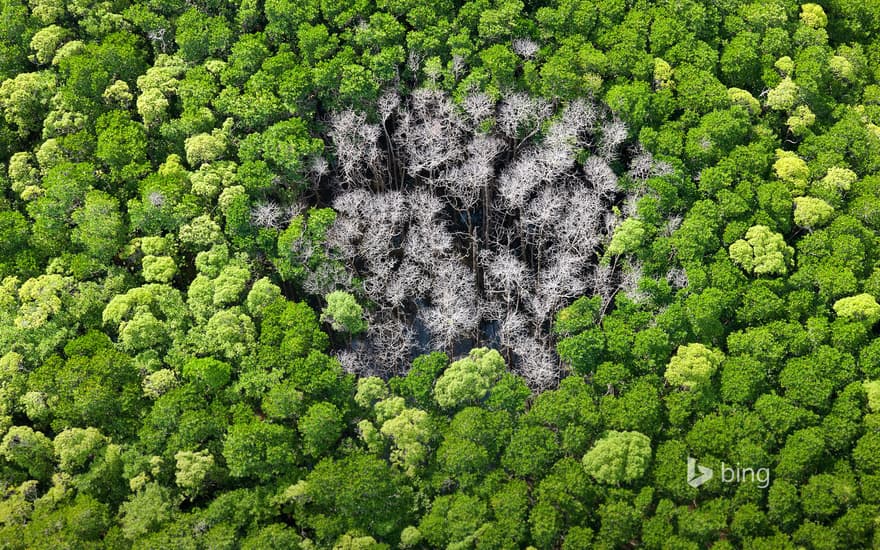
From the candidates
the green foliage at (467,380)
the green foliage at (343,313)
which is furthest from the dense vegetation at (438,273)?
the green foliage at (343,313)

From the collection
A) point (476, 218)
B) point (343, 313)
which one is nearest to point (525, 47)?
point (476, 218)

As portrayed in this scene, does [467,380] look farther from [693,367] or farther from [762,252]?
[762,252]

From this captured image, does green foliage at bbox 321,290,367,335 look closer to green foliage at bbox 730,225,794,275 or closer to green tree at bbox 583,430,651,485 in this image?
green tree at bbox 583,430,651,485

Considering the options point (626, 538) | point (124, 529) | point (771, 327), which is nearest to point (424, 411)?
point (626, 538)

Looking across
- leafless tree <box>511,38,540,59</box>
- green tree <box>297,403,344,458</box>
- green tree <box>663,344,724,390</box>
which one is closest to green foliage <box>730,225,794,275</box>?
green tree <box>663,344,724,390</box>

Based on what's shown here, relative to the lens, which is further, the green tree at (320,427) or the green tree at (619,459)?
the green tree at (320,427)

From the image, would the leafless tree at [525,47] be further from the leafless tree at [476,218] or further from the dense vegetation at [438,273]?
the dense vegetation at [438,273]

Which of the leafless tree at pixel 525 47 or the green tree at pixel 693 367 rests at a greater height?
the leafless tree at pixel 525 47

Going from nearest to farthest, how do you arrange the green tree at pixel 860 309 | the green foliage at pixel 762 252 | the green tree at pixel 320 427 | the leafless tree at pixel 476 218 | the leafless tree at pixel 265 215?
the green tree at pixel 320 427, the green tree at pixel 860 309, the green foliage at pixel 762 252, the leafless tree at pixel 476 218, the leafless tree at pixel 265 215
